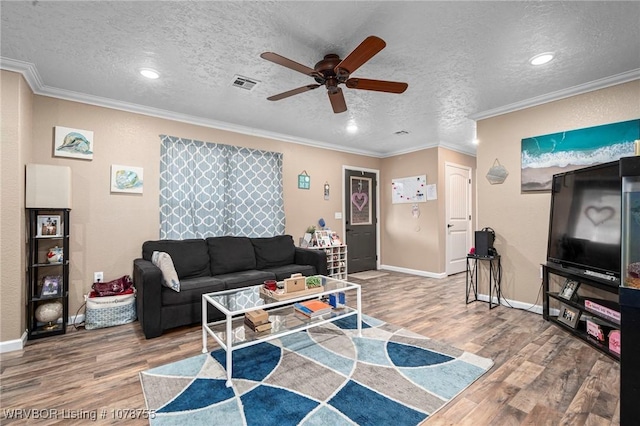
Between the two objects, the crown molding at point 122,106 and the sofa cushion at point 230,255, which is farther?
the sofa cushion at point 230,255

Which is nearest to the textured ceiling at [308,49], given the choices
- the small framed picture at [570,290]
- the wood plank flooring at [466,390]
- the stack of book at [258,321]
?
the small framed picture at [570,290]

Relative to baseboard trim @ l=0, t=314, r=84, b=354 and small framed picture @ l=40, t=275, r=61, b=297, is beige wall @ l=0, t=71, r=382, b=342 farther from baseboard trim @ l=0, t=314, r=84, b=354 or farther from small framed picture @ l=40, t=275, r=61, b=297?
small framed picture @ l=40, t=275, r=61, b=297

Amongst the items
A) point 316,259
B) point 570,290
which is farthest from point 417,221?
point 570,290

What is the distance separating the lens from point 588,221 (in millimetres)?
2715

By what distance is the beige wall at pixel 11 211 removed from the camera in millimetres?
2520

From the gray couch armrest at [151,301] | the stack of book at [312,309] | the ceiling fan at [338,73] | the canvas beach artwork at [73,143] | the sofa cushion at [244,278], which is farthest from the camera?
the sofa cushion at [244,278]

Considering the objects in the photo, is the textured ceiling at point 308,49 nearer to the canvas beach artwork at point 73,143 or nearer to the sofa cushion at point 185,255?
the canvas beach artwork at point 73,143

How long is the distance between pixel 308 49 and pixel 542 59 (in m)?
2.00

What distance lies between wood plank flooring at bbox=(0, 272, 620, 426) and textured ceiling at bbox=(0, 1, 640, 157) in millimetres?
2484

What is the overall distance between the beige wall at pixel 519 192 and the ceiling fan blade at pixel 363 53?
2.60m

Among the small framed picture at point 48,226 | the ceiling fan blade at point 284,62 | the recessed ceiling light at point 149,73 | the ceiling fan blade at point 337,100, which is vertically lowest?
the small framed picture at point 48,226

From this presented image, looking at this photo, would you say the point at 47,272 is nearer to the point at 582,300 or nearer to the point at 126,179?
the point at 126,179

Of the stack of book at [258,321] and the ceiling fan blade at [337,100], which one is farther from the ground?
the ceiling fan blade at [337,100]

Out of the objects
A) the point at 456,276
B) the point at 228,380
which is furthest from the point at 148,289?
the point at 456,276
